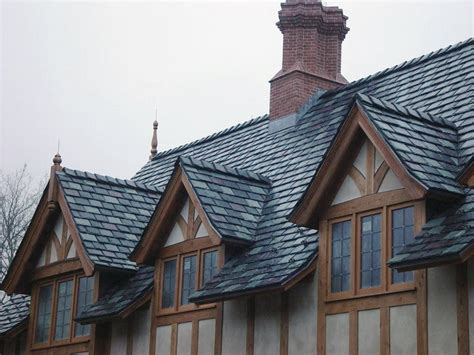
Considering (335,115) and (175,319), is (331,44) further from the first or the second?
(175,319)

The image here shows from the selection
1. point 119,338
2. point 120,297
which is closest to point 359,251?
point 120,297

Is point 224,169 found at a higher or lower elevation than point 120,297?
higher

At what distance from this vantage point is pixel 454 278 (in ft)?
46.4

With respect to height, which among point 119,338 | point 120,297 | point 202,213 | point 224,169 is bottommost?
point 119,338

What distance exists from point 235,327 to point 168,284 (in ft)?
7.67

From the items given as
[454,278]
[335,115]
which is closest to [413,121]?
[454,278]

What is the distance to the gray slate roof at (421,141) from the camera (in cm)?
1489

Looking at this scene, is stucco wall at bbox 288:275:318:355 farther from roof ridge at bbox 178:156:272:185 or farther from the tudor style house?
roof ridge at bbox 178:156:272:185

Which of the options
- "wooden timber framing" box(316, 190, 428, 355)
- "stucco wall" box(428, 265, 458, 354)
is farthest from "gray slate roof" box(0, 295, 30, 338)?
"stucco wall" box(428, 265, 458, 354)

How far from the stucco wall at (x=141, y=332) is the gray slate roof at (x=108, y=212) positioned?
1151mm

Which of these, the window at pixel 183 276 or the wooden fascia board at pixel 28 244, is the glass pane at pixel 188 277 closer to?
the window at pixel 183 276

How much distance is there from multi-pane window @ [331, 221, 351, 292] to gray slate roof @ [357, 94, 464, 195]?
1.65 meters

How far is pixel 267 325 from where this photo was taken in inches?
679

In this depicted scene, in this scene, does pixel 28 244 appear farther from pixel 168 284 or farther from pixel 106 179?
pixel 168 284
